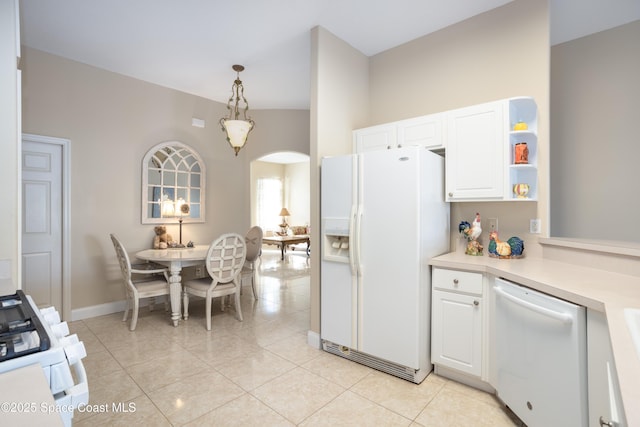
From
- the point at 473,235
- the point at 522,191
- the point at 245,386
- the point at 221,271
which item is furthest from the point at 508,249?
the point at 221,271

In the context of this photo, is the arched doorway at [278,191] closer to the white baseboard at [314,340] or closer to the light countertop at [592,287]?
the white baseboard at [314,340]

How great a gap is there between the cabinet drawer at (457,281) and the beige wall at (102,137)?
139 inches

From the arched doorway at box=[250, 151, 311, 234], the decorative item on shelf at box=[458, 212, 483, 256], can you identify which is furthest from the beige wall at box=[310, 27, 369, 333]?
the arched doorway at box=[250, 151, 311, 234]

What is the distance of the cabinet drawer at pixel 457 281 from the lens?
2119 millimetres

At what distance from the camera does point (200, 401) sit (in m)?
2.04

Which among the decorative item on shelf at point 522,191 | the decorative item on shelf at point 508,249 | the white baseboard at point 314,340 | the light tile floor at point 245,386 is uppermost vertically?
the decorative item on shelf at point 522,191

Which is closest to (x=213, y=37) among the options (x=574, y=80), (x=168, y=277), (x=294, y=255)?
(x=168, y=277)

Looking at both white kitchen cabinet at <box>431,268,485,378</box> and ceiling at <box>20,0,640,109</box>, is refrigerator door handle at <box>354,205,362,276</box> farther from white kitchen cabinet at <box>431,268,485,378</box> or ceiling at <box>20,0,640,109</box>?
ceiling at <box>20,0,640,109</box>

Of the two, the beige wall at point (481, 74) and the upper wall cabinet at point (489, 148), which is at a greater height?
the beige wall at point (481, 74)

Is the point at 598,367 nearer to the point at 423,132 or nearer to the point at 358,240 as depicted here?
the point at 358,240

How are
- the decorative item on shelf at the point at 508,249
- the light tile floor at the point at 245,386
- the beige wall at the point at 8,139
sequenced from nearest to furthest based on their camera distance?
the beige wall at the point at 8,139 → the light tile floor at the point at 245,386 → the decorative item on shelf at the point at 508,249

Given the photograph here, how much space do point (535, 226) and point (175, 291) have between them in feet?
11.5

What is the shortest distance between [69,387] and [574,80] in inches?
162

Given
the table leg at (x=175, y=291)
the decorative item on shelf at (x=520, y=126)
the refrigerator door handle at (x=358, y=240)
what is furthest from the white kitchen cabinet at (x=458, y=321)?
the table leg at (x=175, y=291)
